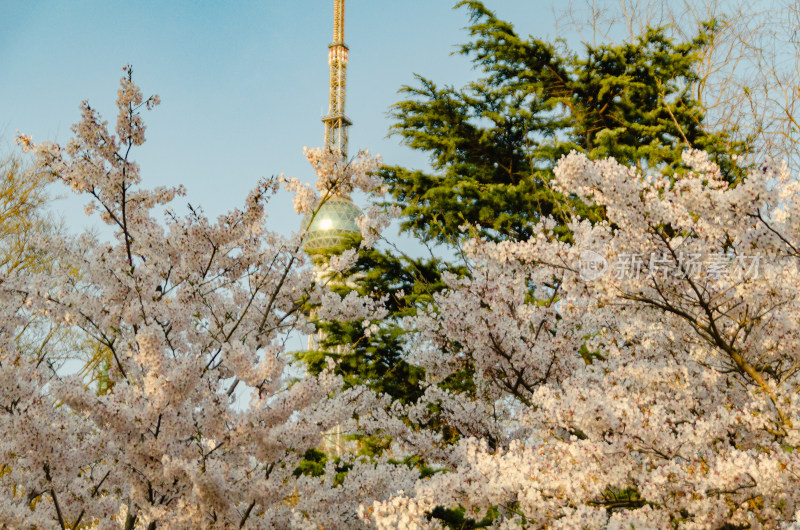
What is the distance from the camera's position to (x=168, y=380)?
4.09 m

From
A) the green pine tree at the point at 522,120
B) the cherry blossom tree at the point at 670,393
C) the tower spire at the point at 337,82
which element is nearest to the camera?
the cherry blossom tree at the point at 670,393

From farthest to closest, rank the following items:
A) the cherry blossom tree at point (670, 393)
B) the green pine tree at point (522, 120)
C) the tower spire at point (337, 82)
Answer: the tower spire at point (337, 82)
the green pine tree at point (522, 120)
the cherry blossom tree at point (670, 393)

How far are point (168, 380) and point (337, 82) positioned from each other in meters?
47.5

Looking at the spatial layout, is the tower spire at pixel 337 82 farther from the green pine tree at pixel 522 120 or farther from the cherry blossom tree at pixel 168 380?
the cherry blossom tree at pixel 168 380

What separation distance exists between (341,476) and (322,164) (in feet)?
11.0

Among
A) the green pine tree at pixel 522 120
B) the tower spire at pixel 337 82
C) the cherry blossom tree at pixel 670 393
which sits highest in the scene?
the tower spire at pixel 337 82

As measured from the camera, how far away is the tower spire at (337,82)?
1885 inches

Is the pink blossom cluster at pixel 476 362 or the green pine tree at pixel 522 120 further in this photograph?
the green pine tree at pixel 522 120

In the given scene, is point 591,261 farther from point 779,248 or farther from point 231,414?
point 231,414

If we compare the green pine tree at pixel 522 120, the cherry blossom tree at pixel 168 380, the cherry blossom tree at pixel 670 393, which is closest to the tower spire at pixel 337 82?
the green pine tree at pixel 522 120

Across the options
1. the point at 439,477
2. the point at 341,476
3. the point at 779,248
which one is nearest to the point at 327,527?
the point at 341,476

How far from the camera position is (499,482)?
4078mm

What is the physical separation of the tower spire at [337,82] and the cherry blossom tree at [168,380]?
42.7 metres

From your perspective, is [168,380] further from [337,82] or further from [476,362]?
[337,82]
